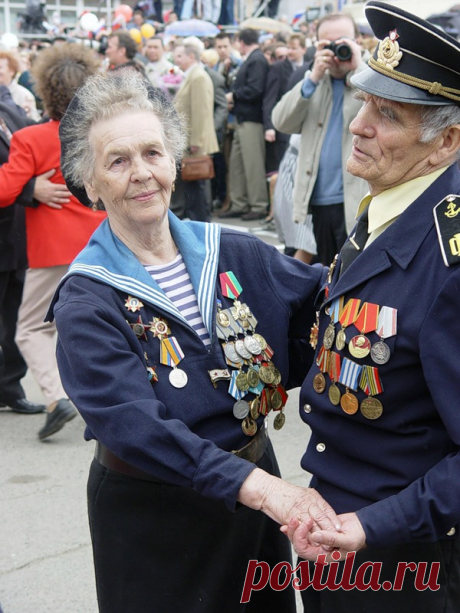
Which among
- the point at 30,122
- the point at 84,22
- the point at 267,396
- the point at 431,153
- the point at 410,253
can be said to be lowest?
the point at 84,22

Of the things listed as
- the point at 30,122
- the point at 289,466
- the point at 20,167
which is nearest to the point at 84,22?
the point at 30,122

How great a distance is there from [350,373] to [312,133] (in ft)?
12.5

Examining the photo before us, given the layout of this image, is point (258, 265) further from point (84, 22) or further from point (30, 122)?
point (84, 22)

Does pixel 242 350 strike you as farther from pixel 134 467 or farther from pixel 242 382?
pixel 134 467

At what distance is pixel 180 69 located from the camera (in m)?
10.3

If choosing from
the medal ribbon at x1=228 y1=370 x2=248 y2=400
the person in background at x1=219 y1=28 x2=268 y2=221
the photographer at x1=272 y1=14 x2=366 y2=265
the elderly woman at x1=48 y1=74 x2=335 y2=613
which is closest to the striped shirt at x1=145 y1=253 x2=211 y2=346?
the elderly woman at x1=48 y1=74 x2=335 y2=613

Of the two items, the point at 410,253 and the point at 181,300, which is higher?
the point at 410,253

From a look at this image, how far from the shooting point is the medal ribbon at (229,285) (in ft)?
7.36

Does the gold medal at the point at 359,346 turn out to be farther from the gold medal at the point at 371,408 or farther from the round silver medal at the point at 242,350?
the round silver medal at the point at 242,350

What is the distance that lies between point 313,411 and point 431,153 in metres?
0.64

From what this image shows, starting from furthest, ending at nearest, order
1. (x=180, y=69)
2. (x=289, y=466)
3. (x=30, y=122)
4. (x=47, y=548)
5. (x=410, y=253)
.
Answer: (x=180, y=69) → (x=30, y=122) → (x=289, y=466) → (x=47, y=548) → (x=410, y=253)

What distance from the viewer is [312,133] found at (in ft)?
17.9

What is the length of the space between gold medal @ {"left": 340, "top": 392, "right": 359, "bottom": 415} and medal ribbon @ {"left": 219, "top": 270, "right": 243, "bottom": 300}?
0.48m

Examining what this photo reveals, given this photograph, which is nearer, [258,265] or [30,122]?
[258,265]
